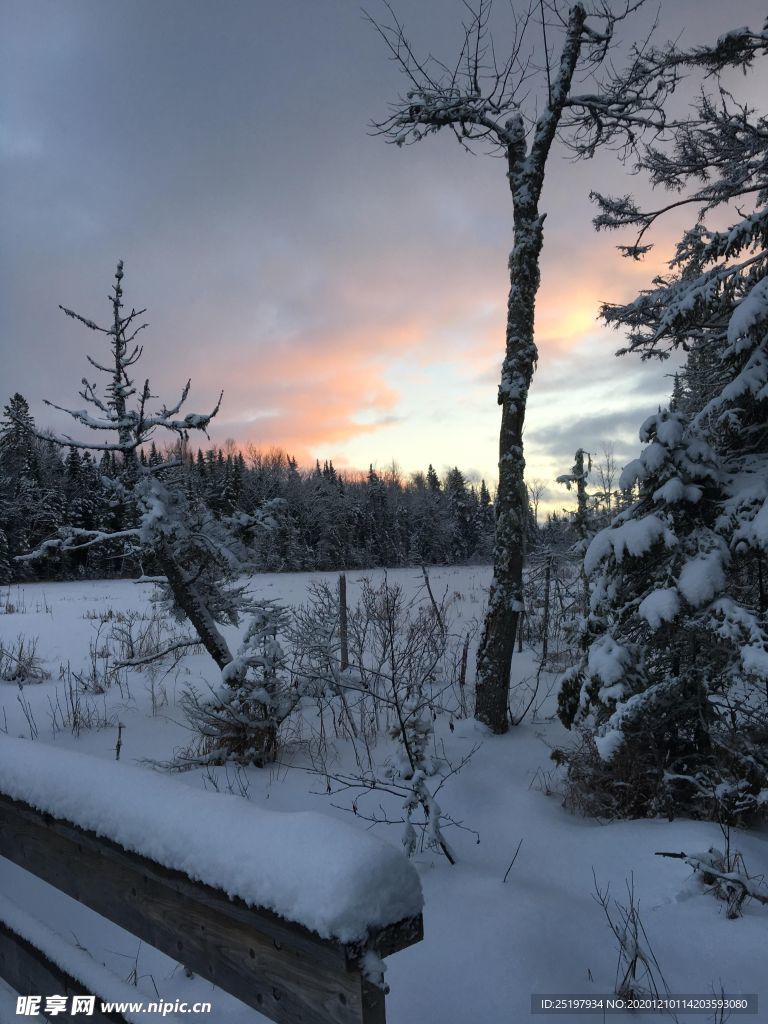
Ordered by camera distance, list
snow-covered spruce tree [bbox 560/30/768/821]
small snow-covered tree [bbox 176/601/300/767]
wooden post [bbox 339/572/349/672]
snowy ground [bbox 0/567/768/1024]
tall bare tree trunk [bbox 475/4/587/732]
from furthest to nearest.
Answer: wooden post [bbox 339/572/349/672] → tall bare tree trunk [bbox 475/4/587/732] → small snow-covered tree [bbox 176/601/300/767] → snow-covered spruce tree [bbox 560/30/768/821] → snowy ground [bbox 0/567/768/1024]

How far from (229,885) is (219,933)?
0.23m

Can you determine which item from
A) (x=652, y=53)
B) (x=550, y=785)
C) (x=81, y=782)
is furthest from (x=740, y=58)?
(x=81, y=782)

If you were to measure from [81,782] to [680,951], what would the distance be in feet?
9.05

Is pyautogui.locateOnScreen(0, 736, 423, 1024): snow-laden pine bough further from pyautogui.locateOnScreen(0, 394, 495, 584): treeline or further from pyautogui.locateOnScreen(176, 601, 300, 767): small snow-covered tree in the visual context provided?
pyautogui.locateOnScreen(0, 394, 495, 584): treeline

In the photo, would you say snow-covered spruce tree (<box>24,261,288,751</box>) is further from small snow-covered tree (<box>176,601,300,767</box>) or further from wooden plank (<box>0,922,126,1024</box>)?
wooden plank (<box>0,922,126,1024</box>)

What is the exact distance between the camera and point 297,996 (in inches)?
47.2

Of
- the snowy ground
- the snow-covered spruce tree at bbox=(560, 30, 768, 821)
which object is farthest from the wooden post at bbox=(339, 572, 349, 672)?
the snow-covered spruce tree at bbox=(560, 30, 768, 821)

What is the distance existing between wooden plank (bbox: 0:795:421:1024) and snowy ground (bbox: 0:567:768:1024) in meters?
0.23

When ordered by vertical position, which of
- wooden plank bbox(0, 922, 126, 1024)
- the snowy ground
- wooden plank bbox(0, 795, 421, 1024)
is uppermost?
wooden plank bbox(0, 795, 421, 1024)

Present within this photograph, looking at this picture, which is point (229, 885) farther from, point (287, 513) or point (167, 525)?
point (287, 513)

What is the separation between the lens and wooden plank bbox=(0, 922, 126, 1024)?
1749 millimetres

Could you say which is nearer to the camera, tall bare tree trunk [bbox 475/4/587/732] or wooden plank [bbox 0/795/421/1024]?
wooden plank [bbox 0/795/421/1024]

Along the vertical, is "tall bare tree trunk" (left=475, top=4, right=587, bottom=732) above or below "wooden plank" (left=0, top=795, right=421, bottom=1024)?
above

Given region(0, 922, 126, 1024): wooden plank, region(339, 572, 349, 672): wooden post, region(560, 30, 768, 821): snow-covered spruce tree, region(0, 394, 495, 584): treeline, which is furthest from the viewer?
region(0, 394, 495, 584): treeline
